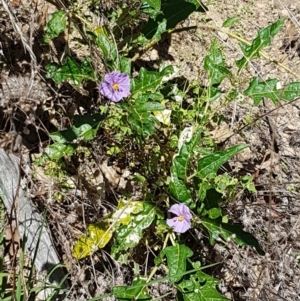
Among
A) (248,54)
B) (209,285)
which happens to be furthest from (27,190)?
(248,54)

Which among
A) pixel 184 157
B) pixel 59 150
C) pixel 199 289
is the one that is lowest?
pixel 199 289

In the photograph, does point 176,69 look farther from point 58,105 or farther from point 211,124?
point 58,105

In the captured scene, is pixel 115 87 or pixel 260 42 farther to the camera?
pixel 260 42

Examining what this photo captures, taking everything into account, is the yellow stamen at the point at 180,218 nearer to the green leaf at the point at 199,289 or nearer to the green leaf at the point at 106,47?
the green leaf at the point at 199,289

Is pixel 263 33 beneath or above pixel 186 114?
above

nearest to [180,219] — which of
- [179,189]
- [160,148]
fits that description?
[179,189]

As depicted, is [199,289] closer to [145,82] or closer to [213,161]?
[213,161]

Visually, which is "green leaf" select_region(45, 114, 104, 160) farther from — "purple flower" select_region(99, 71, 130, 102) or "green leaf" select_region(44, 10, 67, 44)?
"green leaf" select_region(44, 10, 67, 44)
